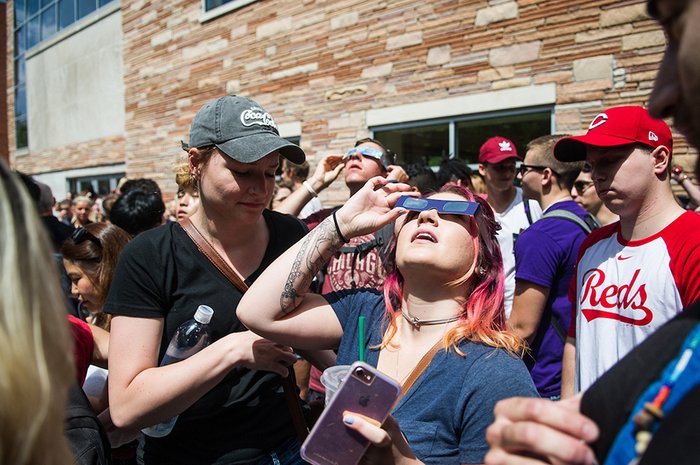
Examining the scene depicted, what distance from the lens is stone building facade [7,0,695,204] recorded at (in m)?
5.45

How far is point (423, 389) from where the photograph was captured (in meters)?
1.60

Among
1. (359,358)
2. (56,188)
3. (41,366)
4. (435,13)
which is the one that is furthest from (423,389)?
(56,188)

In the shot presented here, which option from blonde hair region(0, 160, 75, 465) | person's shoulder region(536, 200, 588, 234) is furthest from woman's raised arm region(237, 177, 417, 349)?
person's shoulder region(536, 200, 588, 234)

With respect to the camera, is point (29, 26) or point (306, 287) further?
point (29, 26)

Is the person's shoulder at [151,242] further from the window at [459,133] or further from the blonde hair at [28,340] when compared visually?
the window at [459,133]

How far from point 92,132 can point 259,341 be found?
1505cm

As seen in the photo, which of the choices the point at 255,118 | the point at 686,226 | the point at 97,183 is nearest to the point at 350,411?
the point at 255,118

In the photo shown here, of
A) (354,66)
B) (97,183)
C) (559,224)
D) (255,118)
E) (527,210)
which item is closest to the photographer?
(255,118)

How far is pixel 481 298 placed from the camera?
181cm

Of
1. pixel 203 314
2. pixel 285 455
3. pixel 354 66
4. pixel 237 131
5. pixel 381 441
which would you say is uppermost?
pixel 354 66

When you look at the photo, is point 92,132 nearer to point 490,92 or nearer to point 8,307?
point 490,92

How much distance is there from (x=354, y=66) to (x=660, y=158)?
603cm

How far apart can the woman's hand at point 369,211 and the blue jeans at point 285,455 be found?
811 mm

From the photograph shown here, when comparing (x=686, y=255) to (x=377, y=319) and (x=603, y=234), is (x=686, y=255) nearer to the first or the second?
(x=603, y=234)
